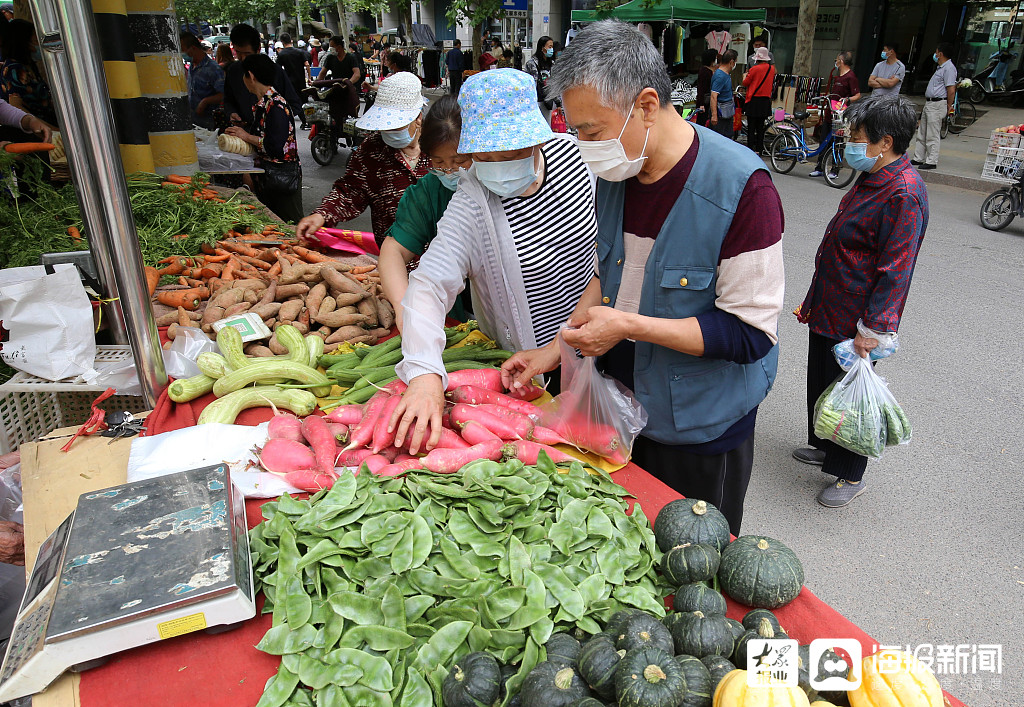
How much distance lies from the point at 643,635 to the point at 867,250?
2.75 metres

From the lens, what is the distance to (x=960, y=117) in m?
15.2

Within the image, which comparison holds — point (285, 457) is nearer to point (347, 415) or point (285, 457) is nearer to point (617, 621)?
point (347, 415)

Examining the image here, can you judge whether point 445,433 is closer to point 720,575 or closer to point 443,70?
point 720,575

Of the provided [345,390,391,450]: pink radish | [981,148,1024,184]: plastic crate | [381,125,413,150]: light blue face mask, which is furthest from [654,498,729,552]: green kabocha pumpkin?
[981,148,1024,184]: plastic crate

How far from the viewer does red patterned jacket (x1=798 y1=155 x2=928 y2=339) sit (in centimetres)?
303

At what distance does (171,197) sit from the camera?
4.89m

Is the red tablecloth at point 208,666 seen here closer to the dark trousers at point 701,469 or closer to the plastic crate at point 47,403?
the dark trousers at point 701,469

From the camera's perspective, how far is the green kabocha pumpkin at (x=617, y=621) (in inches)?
50.2

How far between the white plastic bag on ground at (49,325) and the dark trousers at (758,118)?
37.7 ft

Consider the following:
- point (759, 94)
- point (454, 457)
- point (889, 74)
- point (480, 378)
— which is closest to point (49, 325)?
point (480, 378)

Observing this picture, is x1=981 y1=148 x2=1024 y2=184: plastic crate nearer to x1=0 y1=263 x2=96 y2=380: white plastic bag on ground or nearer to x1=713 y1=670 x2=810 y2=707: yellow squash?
x1=713 y1=670 x2=810 y2=707: yellow squash

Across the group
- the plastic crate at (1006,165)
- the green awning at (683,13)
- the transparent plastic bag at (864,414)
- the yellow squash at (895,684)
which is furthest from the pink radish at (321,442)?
the green awning at (683,13)

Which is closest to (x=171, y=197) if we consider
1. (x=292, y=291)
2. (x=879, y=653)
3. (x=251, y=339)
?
(x=292, y=291)

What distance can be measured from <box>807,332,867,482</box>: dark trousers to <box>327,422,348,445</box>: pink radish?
8.71 ft
